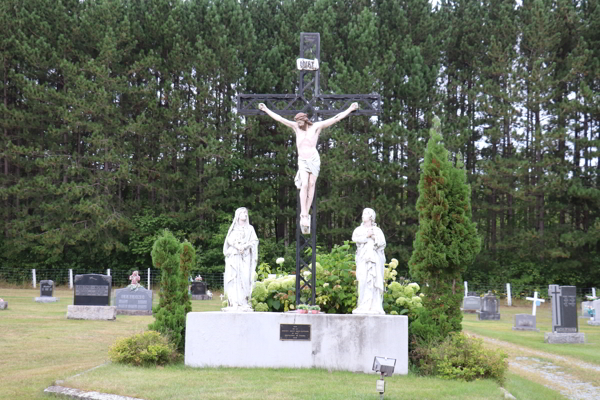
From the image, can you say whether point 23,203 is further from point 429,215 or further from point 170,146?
point 429,215

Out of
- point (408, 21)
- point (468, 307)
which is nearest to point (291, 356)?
point (468, 307)

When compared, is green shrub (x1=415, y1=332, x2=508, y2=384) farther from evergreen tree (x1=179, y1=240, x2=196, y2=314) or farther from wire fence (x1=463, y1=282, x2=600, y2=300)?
wire fence (x1=463, y1=282, x2=600, y2=300)

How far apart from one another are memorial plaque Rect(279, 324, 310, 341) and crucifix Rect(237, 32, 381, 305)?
579 mm

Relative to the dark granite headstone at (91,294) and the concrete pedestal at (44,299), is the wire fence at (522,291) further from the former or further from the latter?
the concrete pedestal at (44,299)

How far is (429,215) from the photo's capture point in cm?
973

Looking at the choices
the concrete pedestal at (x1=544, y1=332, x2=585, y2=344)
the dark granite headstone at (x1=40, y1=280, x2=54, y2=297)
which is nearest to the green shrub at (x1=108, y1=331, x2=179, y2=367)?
the concrete pedestal at (x1=544, y1=332, x2=585, y2=344)

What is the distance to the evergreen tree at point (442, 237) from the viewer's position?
9.57m

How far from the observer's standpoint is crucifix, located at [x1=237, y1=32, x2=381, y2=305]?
9398mm

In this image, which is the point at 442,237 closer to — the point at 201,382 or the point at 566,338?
the point at 201,382

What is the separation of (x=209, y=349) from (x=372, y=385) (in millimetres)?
2623

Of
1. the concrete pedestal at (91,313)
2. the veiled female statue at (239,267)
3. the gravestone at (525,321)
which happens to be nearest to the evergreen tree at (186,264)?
the veiled female statue at (239,267)

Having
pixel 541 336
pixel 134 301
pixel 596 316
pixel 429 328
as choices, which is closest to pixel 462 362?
pixel 429 328

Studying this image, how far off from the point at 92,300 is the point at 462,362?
38.9 feet

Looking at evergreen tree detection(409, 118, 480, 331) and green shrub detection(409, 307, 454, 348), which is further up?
evergreen tree detection(409, 118, 480, 331)
